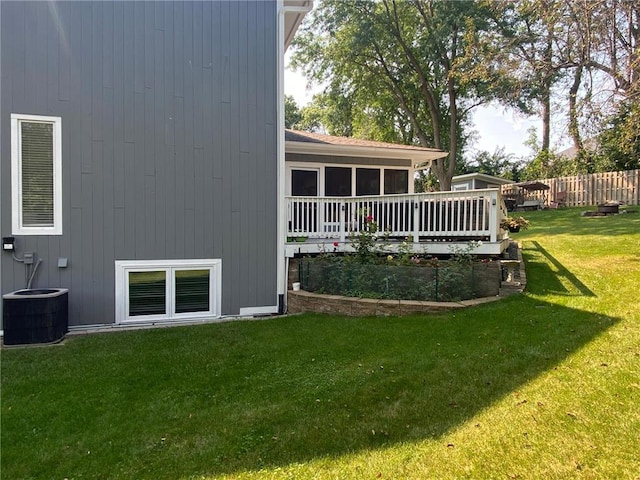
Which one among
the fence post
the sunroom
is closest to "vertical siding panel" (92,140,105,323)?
the sunroom

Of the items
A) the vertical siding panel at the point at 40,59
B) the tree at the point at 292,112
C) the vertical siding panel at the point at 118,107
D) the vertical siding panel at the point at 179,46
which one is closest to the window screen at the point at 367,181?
the vertical siding panel at the point at 179,46

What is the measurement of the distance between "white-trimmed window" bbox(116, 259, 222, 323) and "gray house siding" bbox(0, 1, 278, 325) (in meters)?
0.12

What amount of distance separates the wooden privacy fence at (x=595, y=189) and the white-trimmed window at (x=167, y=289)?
19.0 m

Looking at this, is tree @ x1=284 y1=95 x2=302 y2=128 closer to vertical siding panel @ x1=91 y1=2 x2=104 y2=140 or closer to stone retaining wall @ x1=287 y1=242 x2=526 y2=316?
vertical siding panel @ x1=91 y1=2 x2=104 y2=140

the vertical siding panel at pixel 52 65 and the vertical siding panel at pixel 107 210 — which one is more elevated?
the vertical siding panel at pixel 52 65

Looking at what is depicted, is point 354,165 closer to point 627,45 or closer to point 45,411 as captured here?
point 627,45

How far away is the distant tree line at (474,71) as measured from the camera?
814 centimetres

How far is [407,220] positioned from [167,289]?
4.28 metres

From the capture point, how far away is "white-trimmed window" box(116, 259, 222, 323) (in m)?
5.84

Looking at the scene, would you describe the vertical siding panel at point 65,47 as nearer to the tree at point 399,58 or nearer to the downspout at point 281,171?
the downspout at point 281,171

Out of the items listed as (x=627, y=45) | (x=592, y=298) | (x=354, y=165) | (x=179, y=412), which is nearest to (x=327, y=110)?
(x=354, y=165)

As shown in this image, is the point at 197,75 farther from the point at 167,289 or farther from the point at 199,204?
the point at 167,289

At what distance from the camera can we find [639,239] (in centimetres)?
905

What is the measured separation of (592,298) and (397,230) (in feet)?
10.3
